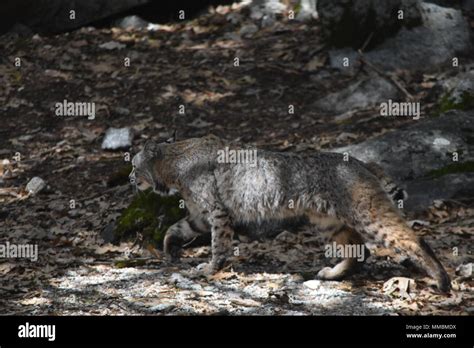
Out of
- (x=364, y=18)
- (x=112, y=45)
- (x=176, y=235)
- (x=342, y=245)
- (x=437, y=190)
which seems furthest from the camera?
(x=112, y=45)

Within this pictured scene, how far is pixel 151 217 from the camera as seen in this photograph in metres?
8.55

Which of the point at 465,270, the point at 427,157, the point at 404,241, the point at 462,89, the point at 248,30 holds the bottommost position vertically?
the point at 465,270

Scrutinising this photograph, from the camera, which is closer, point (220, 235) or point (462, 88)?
point (220, 235)

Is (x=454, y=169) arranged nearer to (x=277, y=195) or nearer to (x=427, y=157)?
(x=427, y=157)

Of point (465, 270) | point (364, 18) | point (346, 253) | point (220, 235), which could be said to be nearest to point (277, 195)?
point (220, 235)

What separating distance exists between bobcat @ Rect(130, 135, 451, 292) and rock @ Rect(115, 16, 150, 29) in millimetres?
7583

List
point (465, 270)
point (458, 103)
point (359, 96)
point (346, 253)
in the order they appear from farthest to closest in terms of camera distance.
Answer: point (359, 96)
point (458, 103)
point (346, 253)
point (465, 270)

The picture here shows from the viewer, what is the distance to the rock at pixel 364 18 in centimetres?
1302

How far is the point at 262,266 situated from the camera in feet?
25.0

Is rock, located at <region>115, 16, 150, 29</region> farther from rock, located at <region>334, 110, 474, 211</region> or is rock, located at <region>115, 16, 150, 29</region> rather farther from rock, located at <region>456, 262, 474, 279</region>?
rock, located at <region>456, 262, 474, 279</region>

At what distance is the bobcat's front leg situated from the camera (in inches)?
291

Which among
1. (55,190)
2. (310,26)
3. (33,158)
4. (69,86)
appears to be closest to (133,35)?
(69,86)

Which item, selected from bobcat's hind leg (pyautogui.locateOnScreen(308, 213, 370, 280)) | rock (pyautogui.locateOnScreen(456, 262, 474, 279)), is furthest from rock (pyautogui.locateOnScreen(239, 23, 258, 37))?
rock (pyautogui.locateOnScreen(456, 262, 474, 279))

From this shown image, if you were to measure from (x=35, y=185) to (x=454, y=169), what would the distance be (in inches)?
209
